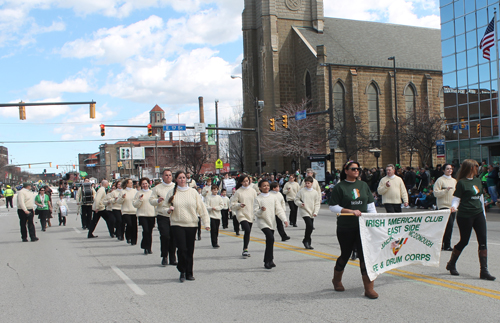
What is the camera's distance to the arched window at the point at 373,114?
51500mm

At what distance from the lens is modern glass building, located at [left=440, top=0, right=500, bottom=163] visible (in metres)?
28.9

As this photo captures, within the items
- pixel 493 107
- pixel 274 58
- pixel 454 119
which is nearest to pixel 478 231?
pixel 493 107

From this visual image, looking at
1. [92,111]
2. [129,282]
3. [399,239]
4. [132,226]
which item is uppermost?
[92,111]

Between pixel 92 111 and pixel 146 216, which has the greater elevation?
pixel 92 111

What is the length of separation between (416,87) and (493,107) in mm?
24523

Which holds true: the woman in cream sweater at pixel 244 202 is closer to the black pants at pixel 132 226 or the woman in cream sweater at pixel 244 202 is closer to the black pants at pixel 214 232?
the black pants at pixel 214 232

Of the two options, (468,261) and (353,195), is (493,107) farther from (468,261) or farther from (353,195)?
(353,195)

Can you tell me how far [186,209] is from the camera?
7.87 metres

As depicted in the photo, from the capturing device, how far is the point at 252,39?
54.0 m

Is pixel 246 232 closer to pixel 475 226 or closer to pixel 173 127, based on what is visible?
pixel 475 226

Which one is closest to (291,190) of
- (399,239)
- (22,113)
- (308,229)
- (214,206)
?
(214,206)

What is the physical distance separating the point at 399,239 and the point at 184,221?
3.21 m

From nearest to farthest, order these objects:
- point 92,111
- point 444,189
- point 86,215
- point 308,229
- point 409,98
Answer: point 444,189 < point 308,229 < point 86,215 < point 92,111 < point 409,98

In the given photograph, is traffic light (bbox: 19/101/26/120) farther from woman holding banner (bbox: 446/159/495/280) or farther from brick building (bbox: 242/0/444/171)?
brick building (bbox: 242/0/444/171)
